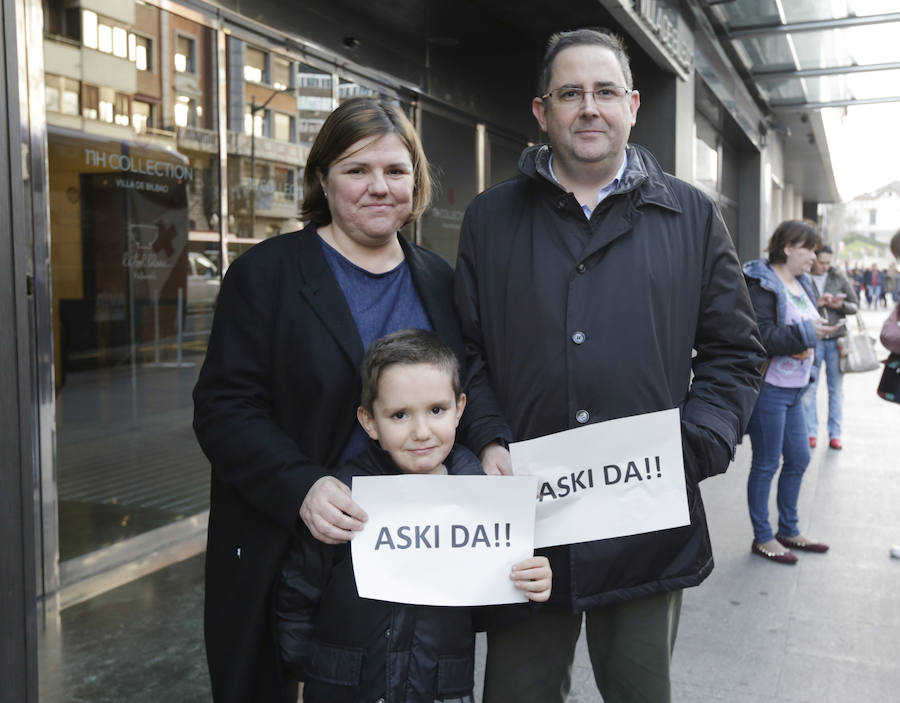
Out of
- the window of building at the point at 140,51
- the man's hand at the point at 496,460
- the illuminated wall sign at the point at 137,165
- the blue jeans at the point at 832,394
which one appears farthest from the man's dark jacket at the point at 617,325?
the blue jeans at the point at 832,394

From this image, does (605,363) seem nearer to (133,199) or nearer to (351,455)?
(351,455)

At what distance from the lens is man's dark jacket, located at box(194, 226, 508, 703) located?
84.3 inches

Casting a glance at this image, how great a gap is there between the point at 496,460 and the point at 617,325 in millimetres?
445

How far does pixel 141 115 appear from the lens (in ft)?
17.2

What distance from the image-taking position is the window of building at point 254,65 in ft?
Result: 18.9

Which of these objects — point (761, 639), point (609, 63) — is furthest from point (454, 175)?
point (609, 63)

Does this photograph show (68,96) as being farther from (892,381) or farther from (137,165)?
(892,381)

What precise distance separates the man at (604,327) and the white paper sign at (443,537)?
11.5 inches

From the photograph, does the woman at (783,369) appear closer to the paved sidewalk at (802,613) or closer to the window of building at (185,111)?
the paved sidewalk at (802,613)

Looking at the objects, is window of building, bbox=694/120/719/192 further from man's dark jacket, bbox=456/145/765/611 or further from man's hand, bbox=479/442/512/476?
man's hand, bbox=479/442/512/476

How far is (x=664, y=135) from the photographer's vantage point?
9141mm

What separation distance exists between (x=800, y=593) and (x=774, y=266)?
1.84m

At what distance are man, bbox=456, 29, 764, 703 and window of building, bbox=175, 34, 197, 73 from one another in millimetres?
3652

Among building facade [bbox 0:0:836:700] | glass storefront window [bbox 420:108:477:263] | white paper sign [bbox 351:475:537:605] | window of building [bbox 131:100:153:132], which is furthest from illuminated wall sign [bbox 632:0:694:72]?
white paper sign [bbox 351:475:537:605]
